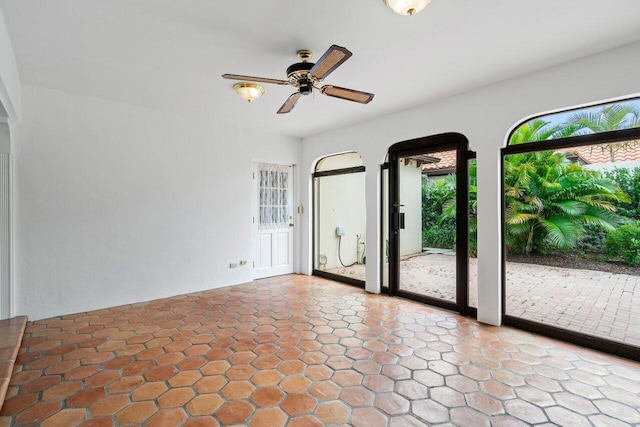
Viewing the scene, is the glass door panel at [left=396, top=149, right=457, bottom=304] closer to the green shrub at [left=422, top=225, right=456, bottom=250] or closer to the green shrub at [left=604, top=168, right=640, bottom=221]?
the green shrub at [left=422, top=225, right=456, bottom=250]

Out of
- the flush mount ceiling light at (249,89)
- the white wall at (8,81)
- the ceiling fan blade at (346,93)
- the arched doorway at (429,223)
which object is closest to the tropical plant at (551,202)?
the arched doorway at (429,223)

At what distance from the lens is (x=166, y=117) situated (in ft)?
14.4

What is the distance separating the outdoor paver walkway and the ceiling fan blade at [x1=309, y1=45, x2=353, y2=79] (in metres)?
2.79

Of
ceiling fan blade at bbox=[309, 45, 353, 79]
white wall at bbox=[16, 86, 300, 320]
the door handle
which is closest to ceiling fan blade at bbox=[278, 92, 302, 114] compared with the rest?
ceiling fan blade at bbox=[309, 45, 353, 79]

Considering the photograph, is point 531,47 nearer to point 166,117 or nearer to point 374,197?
point 374,197

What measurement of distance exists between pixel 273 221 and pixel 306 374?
11.8 ft

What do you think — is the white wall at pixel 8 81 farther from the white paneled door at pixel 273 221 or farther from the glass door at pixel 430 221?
the glass door at pixel 430 221

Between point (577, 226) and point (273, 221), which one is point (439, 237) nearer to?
point (577, 226)

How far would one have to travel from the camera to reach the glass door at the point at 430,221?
3.69 meters

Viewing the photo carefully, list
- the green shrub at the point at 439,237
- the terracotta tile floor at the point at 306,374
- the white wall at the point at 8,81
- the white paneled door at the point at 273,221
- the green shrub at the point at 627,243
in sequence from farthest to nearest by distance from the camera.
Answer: the white paneled door at the point at 273,221
the green shrub at the point at 439,237
the green shrub at the point at 627,243
the white wall at the point at 8,81
the terracotta tile floor at the point at 306,374

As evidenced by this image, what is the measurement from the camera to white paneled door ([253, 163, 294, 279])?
5.54 meters

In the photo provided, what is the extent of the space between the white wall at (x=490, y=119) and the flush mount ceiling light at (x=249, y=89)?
1.92 metres

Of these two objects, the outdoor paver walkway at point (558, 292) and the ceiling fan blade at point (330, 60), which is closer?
the ceiling fan blade at point (330, 60)

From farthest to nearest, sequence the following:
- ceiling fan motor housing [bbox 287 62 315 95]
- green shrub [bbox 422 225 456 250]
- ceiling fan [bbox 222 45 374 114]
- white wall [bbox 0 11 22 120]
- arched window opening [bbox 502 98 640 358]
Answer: green shrub [bbox 422 225 456 250] → arched window opening [bbox 502 98 640 358] → ceiling fan motor housing [bbox 287 62 315 95] → ceiling fan [bbox 222 45 374 114] → white wall [bbox 0 11 22 120]
